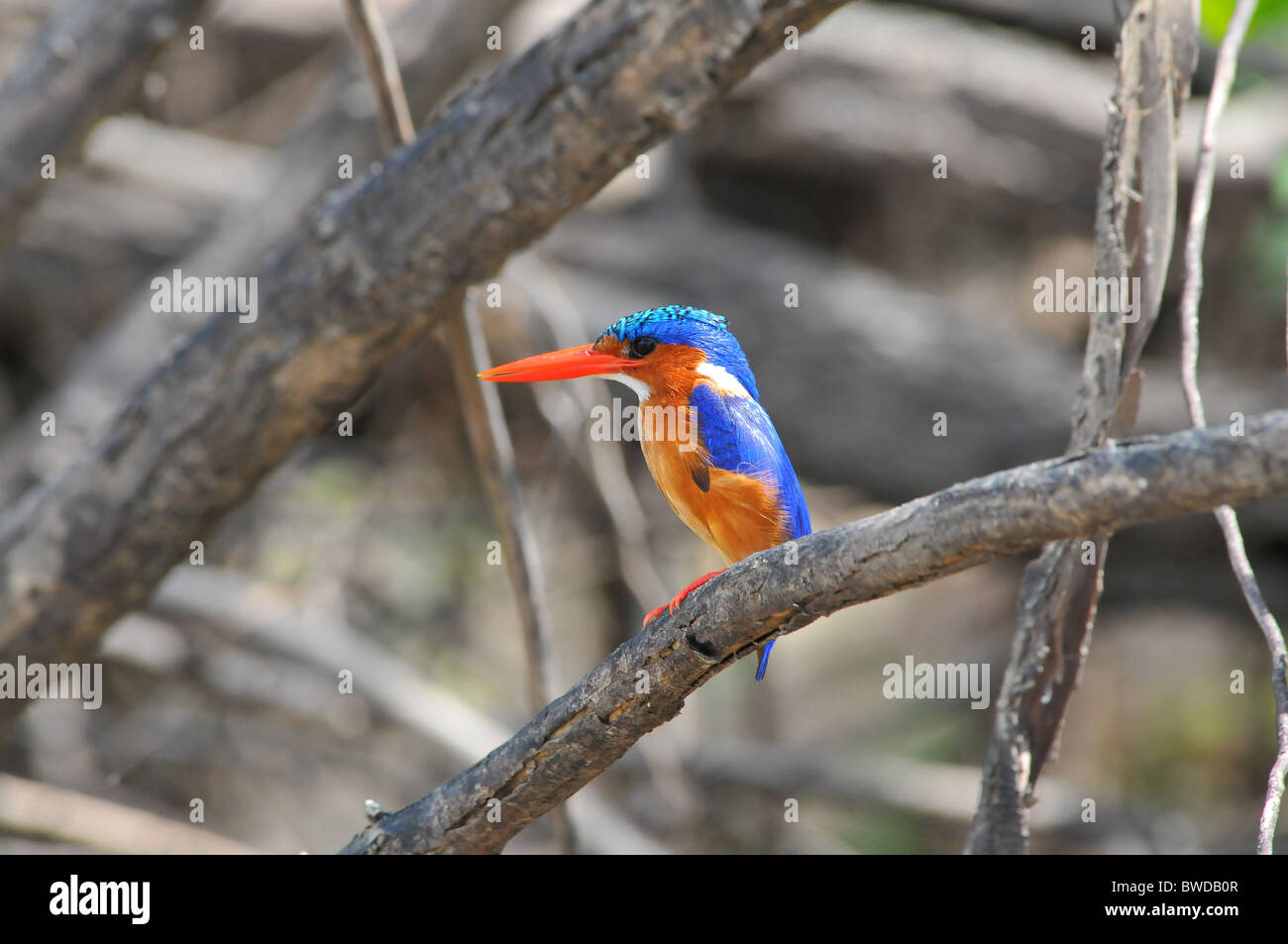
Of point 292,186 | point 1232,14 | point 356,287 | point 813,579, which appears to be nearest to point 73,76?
point 292,186

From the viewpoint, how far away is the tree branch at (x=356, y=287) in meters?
1.78

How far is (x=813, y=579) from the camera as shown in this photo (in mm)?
1126

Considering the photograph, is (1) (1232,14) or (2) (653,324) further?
(1) (1232,14)

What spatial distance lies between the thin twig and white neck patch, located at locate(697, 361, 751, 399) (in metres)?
0.65

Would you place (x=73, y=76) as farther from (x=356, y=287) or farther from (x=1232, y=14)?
(x=1232, y=14)

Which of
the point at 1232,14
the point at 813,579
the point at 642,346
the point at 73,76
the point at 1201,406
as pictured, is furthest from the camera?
the point at 73,76

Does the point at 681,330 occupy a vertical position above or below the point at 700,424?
above

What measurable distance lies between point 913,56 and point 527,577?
3086 millimetres

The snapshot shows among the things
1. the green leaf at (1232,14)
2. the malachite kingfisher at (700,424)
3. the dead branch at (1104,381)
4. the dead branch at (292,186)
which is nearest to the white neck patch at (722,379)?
the malachite kingfisher at (700,424)

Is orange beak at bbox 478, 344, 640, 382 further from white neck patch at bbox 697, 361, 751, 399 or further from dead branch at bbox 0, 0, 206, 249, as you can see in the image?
dead branch at bbox 0, 0, 206, 249

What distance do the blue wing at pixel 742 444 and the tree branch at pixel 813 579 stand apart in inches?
15.5

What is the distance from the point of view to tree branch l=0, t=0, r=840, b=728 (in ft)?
5.83

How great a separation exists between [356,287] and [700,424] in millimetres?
734

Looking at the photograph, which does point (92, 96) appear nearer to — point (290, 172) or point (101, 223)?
point (290, 172)
